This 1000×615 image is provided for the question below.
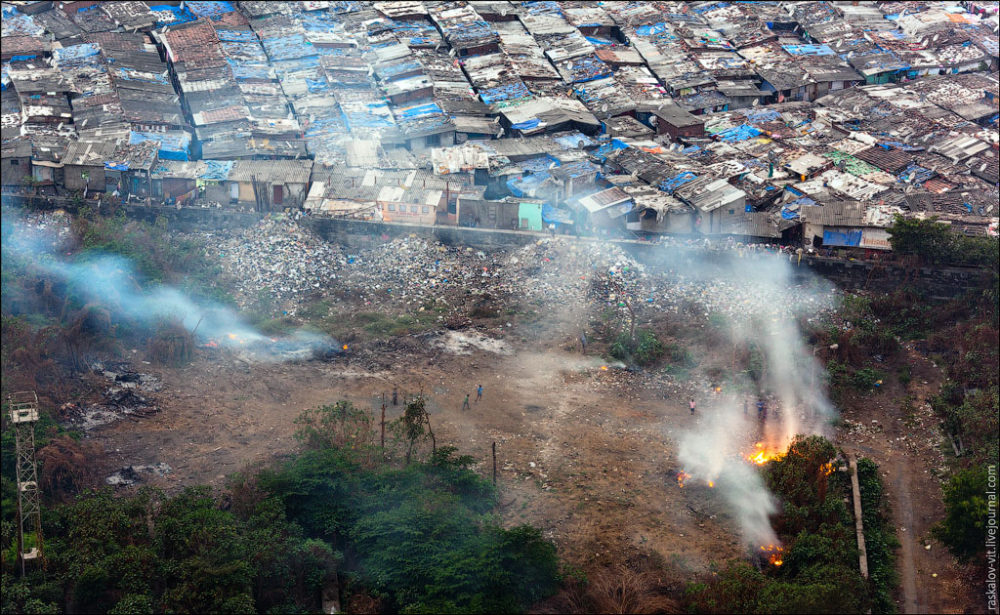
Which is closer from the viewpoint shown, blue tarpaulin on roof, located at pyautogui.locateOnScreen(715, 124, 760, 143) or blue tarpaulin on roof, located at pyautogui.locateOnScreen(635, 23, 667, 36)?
blue tarpaulin on roof, located at pyautogui.locateOnScreen(715, 124, 760, 143)

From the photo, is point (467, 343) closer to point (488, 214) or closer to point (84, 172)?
point (488, 214)

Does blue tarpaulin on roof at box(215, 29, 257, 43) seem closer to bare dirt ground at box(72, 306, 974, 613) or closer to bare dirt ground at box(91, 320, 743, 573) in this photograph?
bare dirt ground at box(72, 306, 974, 613)

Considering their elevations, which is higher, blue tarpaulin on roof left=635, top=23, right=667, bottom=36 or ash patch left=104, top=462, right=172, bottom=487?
blue tarpaulin on roof left=635, top=23, right=667, bottom=36

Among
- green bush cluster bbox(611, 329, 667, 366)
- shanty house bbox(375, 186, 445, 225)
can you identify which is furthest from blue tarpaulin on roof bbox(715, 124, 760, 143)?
green bush cluster bbox(611, 329, 667, 366)

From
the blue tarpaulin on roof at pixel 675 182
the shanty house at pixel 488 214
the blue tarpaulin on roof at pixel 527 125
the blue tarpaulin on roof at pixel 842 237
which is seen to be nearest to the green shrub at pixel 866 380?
the blue tarpaulin on roof at pixel 842 237

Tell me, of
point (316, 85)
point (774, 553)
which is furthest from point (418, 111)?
point (774, 553)

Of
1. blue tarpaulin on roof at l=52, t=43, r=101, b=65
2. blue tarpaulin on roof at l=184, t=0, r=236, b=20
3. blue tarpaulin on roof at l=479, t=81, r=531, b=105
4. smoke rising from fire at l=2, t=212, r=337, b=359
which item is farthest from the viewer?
blue tarpaulin on roof at l=184, t=0, r=236, b=20

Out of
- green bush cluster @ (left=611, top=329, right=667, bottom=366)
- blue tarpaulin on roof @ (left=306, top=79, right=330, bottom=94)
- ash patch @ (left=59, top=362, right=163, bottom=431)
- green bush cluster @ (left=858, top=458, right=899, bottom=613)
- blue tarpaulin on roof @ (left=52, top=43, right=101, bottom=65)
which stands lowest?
green bush cluster @ (left=858, top=458, right=899, bottom=613)

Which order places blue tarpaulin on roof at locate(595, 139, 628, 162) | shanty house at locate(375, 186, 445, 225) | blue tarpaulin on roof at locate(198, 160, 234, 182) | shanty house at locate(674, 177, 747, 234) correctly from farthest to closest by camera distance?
blue tarpaulin on roof at locate(595, 139, 628, 162) < blue tarpaulin on roof at locate(198, 160, 234, 182) < shanty house at locate(375, 186, 445, 225) < shanty house at locate(674, 177, 747, 234)
